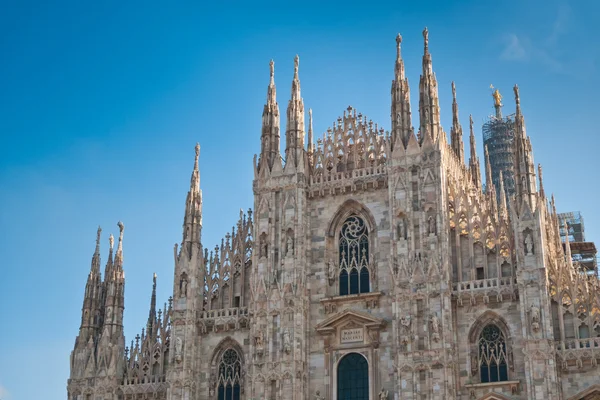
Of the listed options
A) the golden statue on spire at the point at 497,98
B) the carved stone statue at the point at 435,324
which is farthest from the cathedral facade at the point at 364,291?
the golden statue on spire at the point at 497,98

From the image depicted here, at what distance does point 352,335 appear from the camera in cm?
3628

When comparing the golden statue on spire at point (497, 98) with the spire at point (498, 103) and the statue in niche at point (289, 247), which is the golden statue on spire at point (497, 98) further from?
the statue in niche at point (289, 247)

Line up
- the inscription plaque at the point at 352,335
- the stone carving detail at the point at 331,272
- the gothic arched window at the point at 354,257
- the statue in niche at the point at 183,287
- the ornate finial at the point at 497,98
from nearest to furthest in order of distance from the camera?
the inscription plaque at the point at 352,335 < the gothic arched window at the point at 354,257 < the stone carving detail at the point at 331,272 < the statue in niche at the point at 183,287 < the ornate finial at the point at 497,98

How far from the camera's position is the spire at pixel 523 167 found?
35.0 metres

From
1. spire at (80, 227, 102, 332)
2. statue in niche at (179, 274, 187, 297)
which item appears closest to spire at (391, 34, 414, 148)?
statue in niche at (179, 274, 187, 297)

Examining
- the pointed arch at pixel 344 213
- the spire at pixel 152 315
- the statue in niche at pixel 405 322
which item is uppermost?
the pointed arch at pixel 344 213

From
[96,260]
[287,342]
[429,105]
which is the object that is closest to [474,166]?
[429,105]

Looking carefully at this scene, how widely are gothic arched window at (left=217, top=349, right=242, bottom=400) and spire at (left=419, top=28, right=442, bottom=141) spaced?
12359 mm

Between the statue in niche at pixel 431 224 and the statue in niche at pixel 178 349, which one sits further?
the statue in niche at pixel 178 349

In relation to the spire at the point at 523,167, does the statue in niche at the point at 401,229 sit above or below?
below

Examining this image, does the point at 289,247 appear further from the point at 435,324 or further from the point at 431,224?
the point at 435,324

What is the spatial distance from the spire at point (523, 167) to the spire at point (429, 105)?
3.34 metres

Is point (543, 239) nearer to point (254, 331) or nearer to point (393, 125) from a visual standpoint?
point (393, 125)

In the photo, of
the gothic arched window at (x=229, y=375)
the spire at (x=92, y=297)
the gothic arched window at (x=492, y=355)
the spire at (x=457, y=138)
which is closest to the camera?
the gothic arched window at (x=492, y=355)
